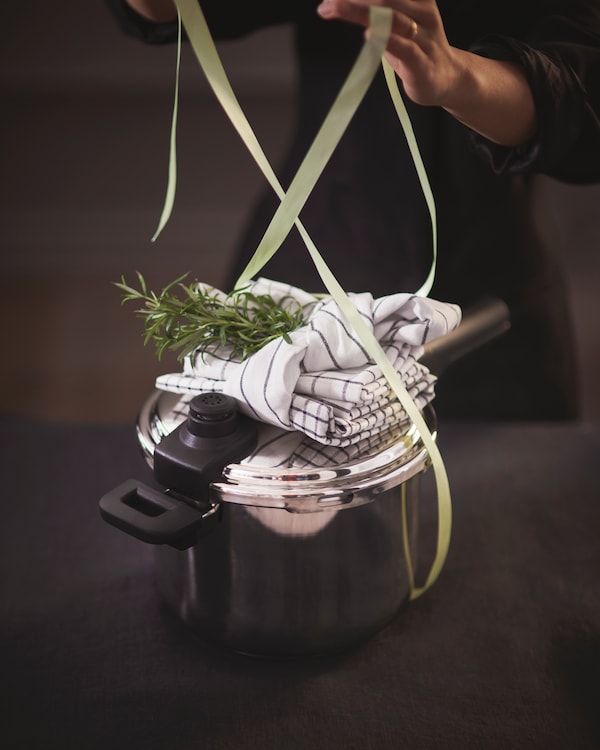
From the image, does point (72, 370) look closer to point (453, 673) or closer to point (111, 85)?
point (111, 85)

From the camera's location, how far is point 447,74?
23.5 inches

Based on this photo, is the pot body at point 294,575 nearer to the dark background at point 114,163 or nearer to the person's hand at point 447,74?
the person's hand at point 447,74

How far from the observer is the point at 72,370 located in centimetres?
229

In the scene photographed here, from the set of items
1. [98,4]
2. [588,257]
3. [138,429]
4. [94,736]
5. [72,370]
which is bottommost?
[72,370]

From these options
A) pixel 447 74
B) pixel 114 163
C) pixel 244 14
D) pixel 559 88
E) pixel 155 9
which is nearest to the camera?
pixel 447 74

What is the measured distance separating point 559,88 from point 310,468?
423 mm

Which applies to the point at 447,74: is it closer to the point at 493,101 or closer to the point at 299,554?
the point at 493,101

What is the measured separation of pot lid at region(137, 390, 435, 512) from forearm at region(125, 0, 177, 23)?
49 centimetres

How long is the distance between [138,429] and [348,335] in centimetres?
19

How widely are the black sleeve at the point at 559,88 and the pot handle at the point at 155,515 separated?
0.46 m

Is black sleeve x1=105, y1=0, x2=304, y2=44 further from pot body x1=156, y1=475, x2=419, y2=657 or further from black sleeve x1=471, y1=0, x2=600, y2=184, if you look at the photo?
pot body x1=156, y1=475, x2=419, y2=657

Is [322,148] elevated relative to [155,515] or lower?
elevated

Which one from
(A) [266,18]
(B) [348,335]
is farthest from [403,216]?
(B) [348,335]

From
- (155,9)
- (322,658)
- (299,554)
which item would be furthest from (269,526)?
(155,9)
